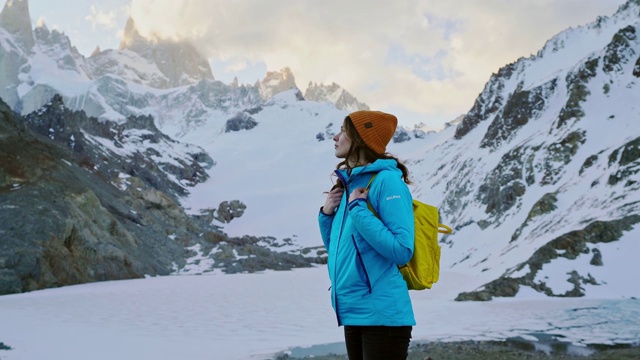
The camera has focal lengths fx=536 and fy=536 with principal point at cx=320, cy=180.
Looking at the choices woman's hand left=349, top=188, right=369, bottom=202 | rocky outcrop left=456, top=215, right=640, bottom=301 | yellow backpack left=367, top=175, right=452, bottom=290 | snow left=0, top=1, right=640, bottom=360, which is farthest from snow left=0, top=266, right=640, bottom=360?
woman's hand left=349, top=188, right=369, bottom=202

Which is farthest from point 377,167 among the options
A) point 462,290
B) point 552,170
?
point 552,170

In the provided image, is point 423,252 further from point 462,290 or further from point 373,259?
point 462,290

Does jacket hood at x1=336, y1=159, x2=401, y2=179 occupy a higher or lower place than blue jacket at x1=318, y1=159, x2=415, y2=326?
higher

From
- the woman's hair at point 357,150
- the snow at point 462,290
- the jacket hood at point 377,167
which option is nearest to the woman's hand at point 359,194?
the jacket hood at point 377,167

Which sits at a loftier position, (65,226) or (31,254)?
(65,226)

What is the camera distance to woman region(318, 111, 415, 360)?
3.55 metres

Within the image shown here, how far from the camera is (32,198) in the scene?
3167cm

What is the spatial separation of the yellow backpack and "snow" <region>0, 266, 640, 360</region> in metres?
8.91

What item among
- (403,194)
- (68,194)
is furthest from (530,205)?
(403,194)

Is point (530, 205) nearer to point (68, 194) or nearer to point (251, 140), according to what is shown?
point (68, 194)

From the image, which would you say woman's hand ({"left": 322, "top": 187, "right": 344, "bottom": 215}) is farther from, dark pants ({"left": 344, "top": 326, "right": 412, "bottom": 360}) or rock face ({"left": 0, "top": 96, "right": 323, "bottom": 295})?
rock face ({"left": 0, "top": 96, "right": 323, "bottom": 295})

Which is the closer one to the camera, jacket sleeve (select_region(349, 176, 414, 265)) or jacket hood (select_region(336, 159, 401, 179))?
jacket sleeve (select_region(349, 176, 414, 265))

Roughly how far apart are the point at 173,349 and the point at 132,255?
28226 millimetres

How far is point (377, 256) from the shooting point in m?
3.67
